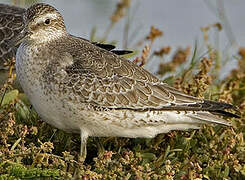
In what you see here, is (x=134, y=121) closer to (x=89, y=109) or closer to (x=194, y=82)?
(x=89, y=109)

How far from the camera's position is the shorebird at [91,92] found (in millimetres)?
5930

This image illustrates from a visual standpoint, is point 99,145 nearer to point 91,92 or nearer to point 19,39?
point 91,92

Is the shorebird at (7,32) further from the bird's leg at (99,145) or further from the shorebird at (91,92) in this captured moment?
the bird's leg at (99,145)

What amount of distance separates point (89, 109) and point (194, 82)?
5.17ft

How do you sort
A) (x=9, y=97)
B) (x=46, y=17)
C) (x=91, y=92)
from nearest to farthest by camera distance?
1. (x=91, y=92)
2. (x=46, y=17)
3. (x=9, y=97)

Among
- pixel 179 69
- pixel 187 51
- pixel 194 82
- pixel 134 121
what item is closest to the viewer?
pixel 134 121

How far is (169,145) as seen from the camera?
6605 mm

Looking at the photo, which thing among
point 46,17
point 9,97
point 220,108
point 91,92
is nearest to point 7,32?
point 9,97

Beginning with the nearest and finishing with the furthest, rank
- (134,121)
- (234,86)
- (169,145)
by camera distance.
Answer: (134,121) < (169,145) < (234,86)

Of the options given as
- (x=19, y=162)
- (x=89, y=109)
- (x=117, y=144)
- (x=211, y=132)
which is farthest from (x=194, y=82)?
(x=19, y=162)

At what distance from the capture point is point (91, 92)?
19.7ft

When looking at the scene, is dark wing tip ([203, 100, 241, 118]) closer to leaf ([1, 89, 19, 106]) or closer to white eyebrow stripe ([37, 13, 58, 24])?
white eyebrow stripe ([37, 13, 58, 24])

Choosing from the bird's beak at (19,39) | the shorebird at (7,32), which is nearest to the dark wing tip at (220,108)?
the bird's beak at (19,39)

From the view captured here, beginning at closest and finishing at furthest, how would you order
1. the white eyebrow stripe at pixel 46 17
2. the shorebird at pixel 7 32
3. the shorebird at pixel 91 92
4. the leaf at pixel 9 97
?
the shorebird at pixel 91 92
the white eyebrow stripe at pixel 46 17
the leaf at pixel 9 97
the shorebird at pixel 7 32
